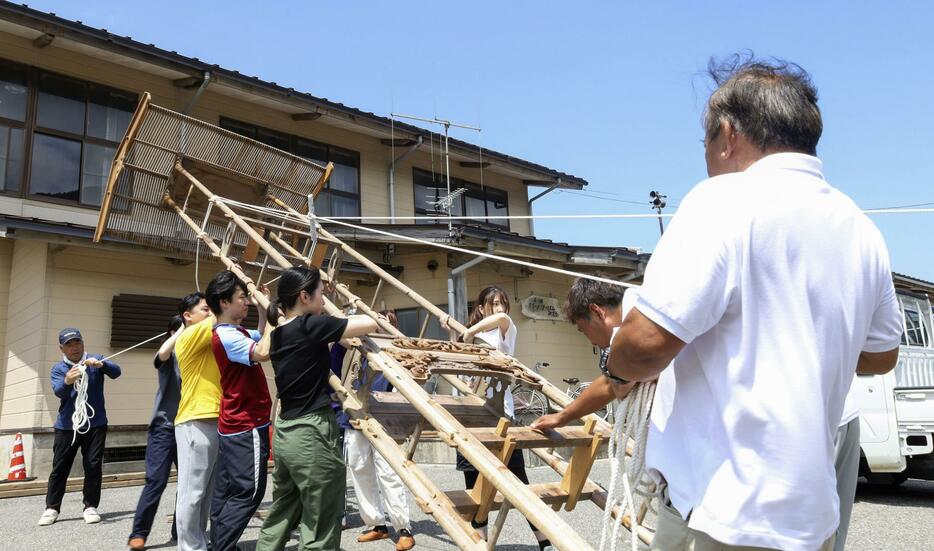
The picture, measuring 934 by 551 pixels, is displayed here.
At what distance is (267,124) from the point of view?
504 inches

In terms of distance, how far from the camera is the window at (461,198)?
49.1 feet

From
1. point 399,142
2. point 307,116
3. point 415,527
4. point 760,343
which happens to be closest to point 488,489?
point 760,343

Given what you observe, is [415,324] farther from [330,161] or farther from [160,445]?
[160,445]

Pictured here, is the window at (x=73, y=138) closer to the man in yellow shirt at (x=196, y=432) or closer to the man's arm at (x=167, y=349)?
the man's arm at (x=167, y=349)

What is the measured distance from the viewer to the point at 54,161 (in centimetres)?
1052

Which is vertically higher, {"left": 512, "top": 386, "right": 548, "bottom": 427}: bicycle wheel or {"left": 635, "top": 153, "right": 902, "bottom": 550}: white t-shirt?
{"left": 635, "top": 153, "right": 902, "bottom": 550}: white t-shirt

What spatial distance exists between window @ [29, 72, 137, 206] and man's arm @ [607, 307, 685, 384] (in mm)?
10949

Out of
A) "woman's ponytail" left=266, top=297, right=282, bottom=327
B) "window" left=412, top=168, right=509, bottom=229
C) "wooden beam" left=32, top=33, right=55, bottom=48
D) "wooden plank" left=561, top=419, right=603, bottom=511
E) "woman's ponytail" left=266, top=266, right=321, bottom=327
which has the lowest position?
"wooden plank" left=561, top=419, right=603, bottom=511

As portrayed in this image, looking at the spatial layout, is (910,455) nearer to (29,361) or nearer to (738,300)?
A: (738,300)

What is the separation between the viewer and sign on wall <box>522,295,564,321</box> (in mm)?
13273

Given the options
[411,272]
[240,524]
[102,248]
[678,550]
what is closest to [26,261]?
[102,248]

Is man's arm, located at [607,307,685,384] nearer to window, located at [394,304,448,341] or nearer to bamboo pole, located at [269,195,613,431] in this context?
bamboo pole, located at [269,195,613,431]

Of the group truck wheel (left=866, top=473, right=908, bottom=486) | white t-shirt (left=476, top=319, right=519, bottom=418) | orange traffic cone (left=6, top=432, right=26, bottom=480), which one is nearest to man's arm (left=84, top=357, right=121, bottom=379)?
orange traffic cone (left=6, top=432, right=26, bottom=480)

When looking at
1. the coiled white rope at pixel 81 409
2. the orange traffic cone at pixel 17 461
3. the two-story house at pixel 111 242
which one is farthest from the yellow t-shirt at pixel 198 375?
the orange traffic cone at pixel 17 461
